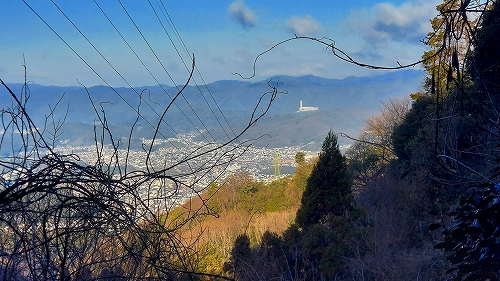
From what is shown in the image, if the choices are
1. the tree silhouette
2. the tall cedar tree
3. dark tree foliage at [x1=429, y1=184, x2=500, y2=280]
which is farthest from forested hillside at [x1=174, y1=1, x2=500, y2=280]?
dark tree foliage at [x1=429, y1=184, x2=500, y2=280]

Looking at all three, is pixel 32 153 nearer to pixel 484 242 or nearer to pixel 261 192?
pixel 484 242

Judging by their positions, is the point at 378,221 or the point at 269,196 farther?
the point at 269,196

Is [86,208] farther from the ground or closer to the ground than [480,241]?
farther from the ground

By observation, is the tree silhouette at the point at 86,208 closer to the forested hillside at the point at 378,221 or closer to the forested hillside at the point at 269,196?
the forested hillside at the point at 269,196

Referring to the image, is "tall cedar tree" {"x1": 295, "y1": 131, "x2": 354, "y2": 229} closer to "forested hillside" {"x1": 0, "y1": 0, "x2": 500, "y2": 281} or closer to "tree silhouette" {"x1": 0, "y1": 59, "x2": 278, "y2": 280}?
"forested hillside" {"x1": 0, "y1": 0, "x2": 500, "y2": 281}

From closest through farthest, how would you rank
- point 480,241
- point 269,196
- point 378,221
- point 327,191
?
1. point 480,241
2. point 378,221
3. point 327,191
4. point 269,196

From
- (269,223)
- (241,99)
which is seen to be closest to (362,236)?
(269,223)

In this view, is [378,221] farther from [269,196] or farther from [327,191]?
[269,196]

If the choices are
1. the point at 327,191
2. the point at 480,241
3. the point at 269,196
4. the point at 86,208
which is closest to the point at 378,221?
the point at 327,191
